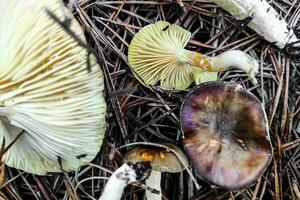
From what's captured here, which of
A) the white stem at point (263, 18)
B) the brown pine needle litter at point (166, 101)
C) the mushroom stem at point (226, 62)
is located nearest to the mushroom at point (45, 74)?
the brown pine needle litter at point (166, 101)

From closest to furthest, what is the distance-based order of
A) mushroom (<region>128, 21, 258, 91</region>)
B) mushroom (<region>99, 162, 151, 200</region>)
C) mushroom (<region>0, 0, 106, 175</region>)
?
mushroom (<region>0, 0, 106, 175</region>), mushroom (<region>99, 162, 151, 200</region>), mushroom (<region>128, 21, 258, 91</region>)

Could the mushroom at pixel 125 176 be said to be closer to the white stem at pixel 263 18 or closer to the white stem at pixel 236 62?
the white stem at pixel 236 62

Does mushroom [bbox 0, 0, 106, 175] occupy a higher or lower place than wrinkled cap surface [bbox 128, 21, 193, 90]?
higher

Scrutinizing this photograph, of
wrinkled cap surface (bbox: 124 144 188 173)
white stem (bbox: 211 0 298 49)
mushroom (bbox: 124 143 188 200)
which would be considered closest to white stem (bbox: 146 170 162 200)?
mushroom (bbox: 124 143 188 200)

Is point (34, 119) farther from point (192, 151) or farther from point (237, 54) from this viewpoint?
point (237, 54)

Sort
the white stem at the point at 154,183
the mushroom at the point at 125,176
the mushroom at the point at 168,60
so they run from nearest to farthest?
the mushroom at the point at 125,176 < the white stem at the point at 154,183 < the mushroom at the point at 168,60

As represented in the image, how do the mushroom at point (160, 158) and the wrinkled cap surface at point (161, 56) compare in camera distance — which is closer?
the mushroom at point (160, 158)

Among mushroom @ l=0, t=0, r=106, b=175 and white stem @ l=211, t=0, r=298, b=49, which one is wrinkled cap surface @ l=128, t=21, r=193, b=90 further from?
mushroom @ l=0, t=0, r=106, b=175
